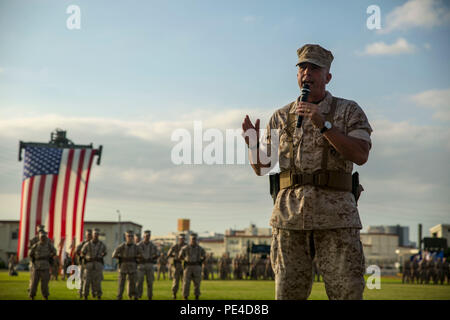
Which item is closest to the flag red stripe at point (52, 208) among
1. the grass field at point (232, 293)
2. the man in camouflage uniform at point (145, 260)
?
the grass field at point (232, 293)

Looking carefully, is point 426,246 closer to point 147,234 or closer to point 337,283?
point 147,234

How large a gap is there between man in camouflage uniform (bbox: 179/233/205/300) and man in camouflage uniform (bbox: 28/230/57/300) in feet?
14.5

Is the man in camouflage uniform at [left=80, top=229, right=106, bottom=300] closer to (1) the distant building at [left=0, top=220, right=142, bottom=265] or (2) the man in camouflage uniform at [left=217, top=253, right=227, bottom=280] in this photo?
(2) the man in camouflage uniform at [left=217, top=253, right=227, bottom=280]

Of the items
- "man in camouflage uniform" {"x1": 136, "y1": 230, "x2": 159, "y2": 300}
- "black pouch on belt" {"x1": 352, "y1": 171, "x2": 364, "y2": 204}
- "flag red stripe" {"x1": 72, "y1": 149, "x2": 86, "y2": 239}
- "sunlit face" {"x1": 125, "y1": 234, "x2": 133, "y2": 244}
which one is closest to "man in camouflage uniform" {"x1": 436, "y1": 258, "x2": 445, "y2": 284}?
"man in camouflage uniform" {"x1": 136, "y1": 230, "x2": 159, "y2": 300}

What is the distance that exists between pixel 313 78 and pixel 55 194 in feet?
69.1

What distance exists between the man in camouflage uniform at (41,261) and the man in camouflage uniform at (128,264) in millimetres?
2094

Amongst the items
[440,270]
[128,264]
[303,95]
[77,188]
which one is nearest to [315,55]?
[303,95]

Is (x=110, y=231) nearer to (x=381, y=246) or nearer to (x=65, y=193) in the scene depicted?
(x=381, y=246)

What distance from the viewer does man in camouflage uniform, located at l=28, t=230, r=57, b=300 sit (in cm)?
1727

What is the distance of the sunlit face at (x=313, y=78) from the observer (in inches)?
161

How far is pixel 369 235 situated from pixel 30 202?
8719 centimetres

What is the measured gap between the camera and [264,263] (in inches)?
1729

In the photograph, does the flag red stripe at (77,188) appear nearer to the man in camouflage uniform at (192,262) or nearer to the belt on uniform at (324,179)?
the man in camouflage uniform at (192,262)
